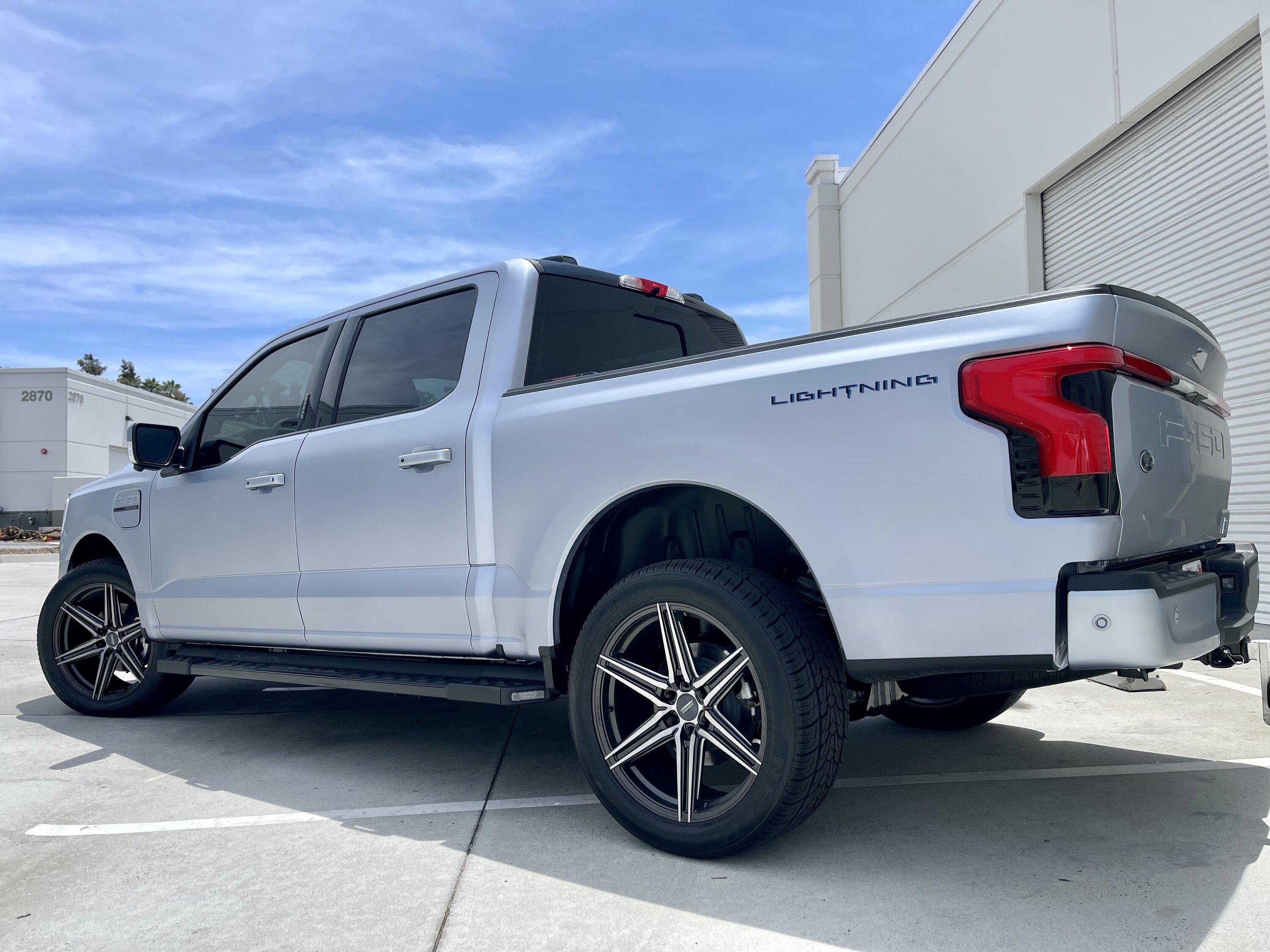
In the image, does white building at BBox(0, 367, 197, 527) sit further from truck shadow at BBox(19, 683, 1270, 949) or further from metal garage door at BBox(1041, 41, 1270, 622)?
metal garage door at BBox(1041, 41, 1270, 622)

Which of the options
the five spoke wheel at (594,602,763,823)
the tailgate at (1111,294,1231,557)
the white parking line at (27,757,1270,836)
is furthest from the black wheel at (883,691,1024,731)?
the five spoke wheel at (594,602,763,823)

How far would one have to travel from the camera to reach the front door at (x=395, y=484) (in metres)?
3.75

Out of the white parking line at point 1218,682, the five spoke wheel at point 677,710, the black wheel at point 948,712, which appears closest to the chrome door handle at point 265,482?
the five spoke wheel at point 677,710

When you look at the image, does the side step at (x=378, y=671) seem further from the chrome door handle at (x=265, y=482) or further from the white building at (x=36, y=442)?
the white building at (x=36, y=442)

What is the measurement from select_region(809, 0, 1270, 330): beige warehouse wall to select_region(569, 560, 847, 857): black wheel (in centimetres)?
747

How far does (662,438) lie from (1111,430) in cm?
128

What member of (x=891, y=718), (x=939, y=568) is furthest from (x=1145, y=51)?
(x=939, y=568)

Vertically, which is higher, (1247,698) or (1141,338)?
(1141,338)

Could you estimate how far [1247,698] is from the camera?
5.39 meters

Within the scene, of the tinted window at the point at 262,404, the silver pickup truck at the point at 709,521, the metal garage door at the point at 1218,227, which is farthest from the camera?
the metal garage door at the point at 1218,227

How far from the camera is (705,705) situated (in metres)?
2.98

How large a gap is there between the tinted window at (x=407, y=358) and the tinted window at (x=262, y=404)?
13.2 inches

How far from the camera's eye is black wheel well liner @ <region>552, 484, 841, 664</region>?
10.7 feet

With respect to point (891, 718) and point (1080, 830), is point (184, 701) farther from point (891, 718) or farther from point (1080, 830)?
point (1080, 830)
